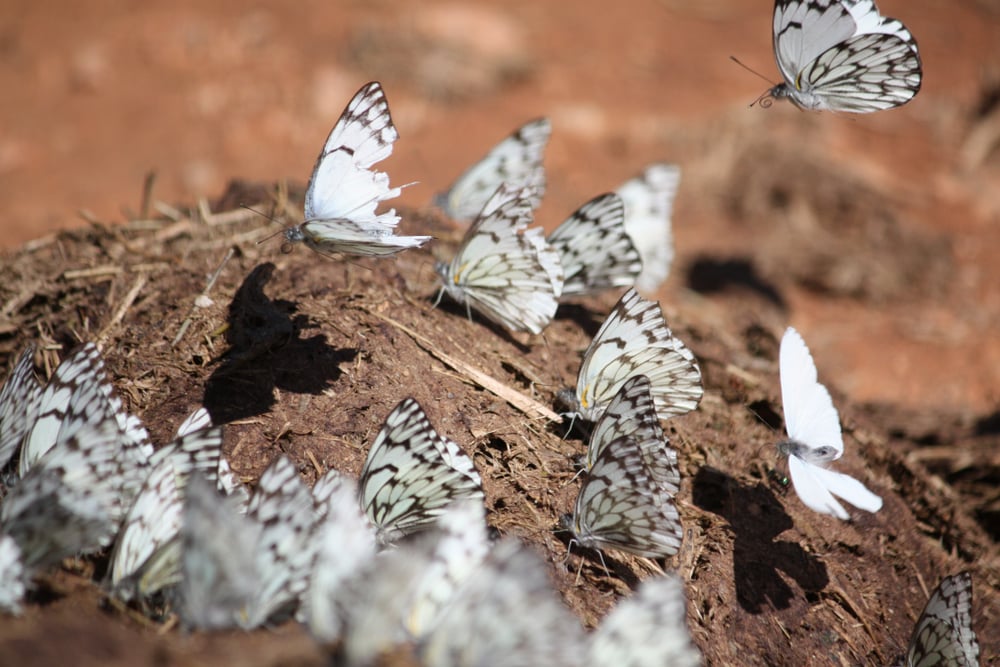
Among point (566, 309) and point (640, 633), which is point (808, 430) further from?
point (566, 309)

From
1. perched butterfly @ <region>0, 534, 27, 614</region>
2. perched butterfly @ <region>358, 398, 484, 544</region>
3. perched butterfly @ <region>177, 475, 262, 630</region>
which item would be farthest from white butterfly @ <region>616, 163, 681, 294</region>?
perched butterfly @ <region>0, 534, 27, 614</region>

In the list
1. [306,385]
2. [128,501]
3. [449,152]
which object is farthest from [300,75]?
[128,501]

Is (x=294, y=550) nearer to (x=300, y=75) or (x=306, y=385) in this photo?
(x=306, y=385)

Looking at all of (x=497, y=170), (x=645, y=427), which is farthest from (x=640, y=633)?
(x=497, y=170)

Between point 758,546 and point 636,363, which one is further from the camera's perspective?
point 636,363

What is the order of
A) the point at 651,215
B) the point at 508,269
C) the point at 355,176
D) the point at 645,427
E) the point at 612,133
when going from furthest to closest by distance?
1. the point at 612,133
2. the point at 651,215
3. the point at 508,269
4. the point at 355,176
5. the point at 645,427

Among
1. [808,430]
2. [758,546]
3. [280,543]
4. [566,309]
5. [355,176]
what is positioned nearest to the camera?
[280,543]

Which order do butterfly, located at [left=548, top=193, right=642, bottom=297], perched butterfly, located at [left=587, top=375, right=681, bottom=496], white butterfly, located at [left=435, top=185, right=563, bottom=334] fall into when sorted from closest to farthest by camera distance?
1. perched butterfly, located at [left=587, top=375, right=681, bottom=496]
2. white butterfly, located at [left=435, top=185, right=563, bottom=334]
3. butterfly, located at [left=548, top=193, right=642, bottom=297]

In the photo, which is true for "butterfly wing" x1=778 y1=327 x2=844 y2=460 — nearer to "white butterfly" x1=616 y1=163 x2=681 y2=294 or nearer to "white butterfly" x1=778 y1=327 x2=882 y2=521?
"white butterfly" x1=778 y1=327 x2=882 y2=521
